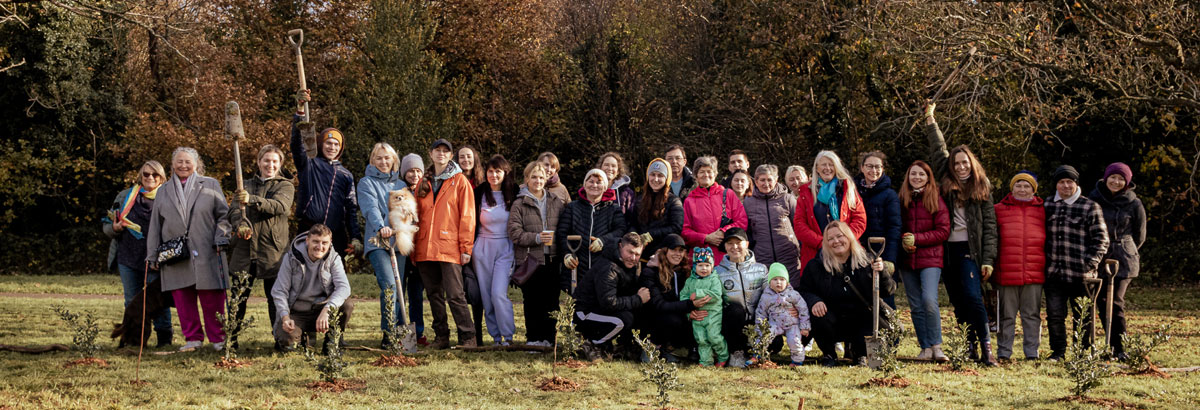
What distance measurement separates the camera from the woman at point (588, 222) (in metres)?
8.18

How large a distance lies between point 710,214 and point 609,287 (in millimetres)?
1205

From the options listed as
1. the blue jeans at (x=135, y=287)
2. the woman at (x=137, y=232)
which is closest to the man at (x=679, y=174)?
the woman at (x=137, y=232)

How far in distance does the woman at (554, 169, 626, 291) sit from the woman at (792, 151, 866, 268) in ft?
4.95

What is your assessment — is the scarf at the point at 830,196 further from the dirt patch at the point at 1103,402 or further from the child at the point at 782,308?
the dirt patch at the point at 1103,402

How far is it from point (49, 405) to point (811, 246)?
18.4 feet

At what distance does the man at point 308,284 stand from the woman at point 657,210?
2.47 m

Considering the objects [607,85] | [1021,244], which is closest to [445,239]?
[1021,244]

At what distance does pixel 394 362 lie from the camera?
7320 millimetres

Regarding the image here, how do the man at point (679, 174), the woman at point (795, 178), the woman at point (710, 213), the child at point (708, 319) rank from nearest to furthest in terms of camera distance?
1. the child at point (708, 319)
2. the woman at point (710, 213)
3. the man at point (679, 174)
4. the woman at point (795, 178)

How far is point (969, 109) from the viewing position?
13.6m

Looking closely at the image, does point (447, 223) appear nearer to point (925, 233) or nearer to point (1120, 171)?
point (925, 233)

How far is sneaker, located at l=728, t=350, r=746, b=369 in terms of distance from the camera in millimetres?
7418

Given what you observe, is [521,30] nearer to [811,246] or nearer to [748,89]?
[748,89]

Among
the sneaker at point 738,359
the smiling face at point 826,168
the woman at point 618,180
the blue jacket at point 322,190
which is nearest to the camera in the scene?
the sneaker at point 738,359
